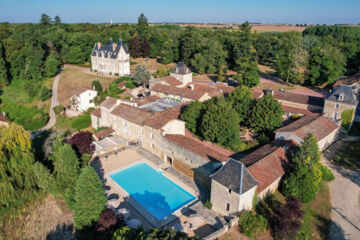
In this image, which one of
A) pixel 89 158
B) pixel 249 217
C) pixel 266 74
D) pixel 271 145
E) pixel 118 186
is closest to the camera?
pixel 249 217

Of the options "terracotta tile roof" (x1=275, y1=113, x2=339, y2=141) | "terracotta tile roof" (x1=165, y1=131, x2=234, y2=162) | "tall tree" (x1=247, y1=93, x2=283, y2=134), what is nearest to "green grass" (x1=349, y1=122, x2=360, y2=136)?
"terracotta tile roof" (x1=275, y1=113, x2=339, y2=141)

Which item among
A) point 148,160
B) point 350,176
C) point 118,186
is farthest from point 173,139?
point 350,176

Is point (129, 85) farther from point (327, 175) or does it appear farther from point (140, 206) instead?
point (327, 175)

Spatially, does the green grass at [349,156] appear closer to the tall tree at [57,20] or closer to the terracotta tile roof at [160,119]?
the terracotta tile roof at [160,119]

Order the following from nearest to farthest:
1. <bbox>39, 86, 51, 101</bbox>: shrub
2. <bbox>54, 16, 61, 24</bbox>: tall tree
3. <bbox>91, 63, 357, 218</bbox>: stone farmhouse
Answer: <bbox>91, 63, 357, 218</bbox>: stone farmhouse, <bbox>39, 86, 51, 101</bbox>: shrub, <bbox>54, 16, 61, 24</bbox>: tall tree

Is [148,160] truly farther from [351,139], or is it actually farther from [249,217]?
[351,139]

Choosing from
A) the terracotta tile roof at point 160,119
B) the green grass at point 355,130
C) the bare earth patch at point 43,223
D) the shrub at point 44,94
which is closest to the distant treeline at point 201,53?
the shrub at point 44,94

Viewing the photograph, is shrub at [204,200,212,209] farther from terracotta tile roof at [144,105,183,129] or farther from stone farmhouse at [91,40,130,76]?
stone farmhouse at [91,40,130,76]
